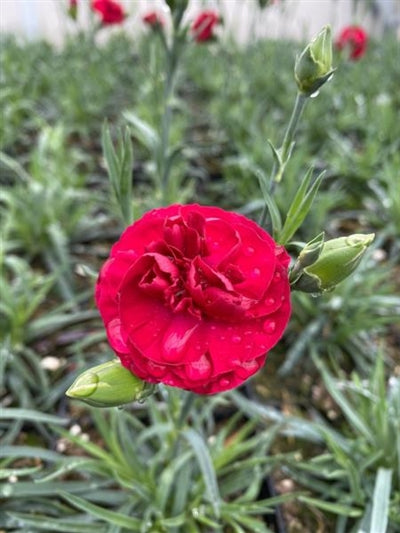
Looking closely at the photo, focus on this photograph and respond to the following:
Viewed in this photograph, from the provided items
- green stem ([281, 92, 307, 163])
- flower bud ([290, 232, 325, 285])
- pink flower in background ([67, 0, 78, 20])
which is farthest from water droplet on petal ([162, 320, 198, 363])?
pink flower in background ([67, 0, 78, 20])

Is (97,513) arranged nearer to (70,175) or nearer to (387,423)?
(387,423)

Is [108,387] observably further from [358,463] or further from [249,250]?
[358,463]

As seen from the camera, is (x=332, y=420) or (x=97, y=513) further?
(x=332, y=420)

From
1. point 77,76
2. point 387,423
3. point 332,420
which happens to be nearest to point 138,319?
point 387,423

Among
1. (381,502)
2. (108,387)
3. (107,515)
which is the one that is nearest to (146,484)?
(107,515)

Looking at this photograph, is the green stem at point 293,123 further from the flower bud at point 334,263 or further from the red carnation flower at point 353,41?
the red carnation flower at point 353,41
